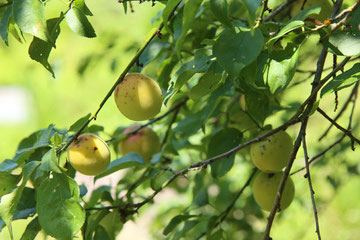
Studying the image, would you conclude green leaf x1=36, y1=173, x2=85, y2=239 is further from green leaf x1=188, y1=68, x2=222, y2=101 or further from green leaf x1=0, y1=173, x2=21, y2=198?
green leaf x1=188, y1=68, x2=222, y2=101

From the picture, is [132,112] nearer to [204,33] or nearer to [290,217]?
[204,33]

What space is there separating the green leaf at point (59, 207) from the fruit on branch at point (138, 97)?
0.46 feet

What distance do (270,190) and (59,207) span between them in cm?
37

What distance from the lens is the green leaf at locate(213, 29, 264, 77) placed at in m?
0.62

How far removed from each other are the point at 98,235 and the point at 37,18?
0.43 meters

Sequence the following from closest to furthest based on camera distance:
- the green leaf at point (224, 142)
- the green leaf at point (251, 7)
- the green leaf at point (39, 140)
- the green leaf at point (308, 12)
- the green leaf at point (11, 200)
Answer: the green leaf at point (251, 7)
the green leaf at point (308, 12)
the green leaf at point (11, 200)
the green leaf at point (39, 140)
the green leaf at point (224, 142)

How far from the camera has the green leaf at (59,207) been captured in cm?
76

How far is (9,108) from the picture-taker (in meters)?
4.84

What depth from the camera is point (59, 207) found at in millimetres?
774

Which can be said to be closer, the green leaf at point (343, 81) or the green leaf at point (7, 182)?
the green leaf at point (343, 81)

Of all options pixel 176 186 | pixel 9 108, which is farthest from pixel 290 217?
pixel 9 108

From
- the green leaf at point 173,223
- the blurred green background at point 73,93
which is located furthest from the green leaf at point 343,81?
the blurred green background at point 73,93

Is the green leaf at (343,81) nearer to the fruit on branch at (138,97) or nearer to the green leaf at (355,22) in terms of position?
the green leaf at (355,22)

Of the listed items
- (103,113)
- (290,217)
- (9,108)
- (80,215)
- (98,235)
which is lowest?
(9,108)
